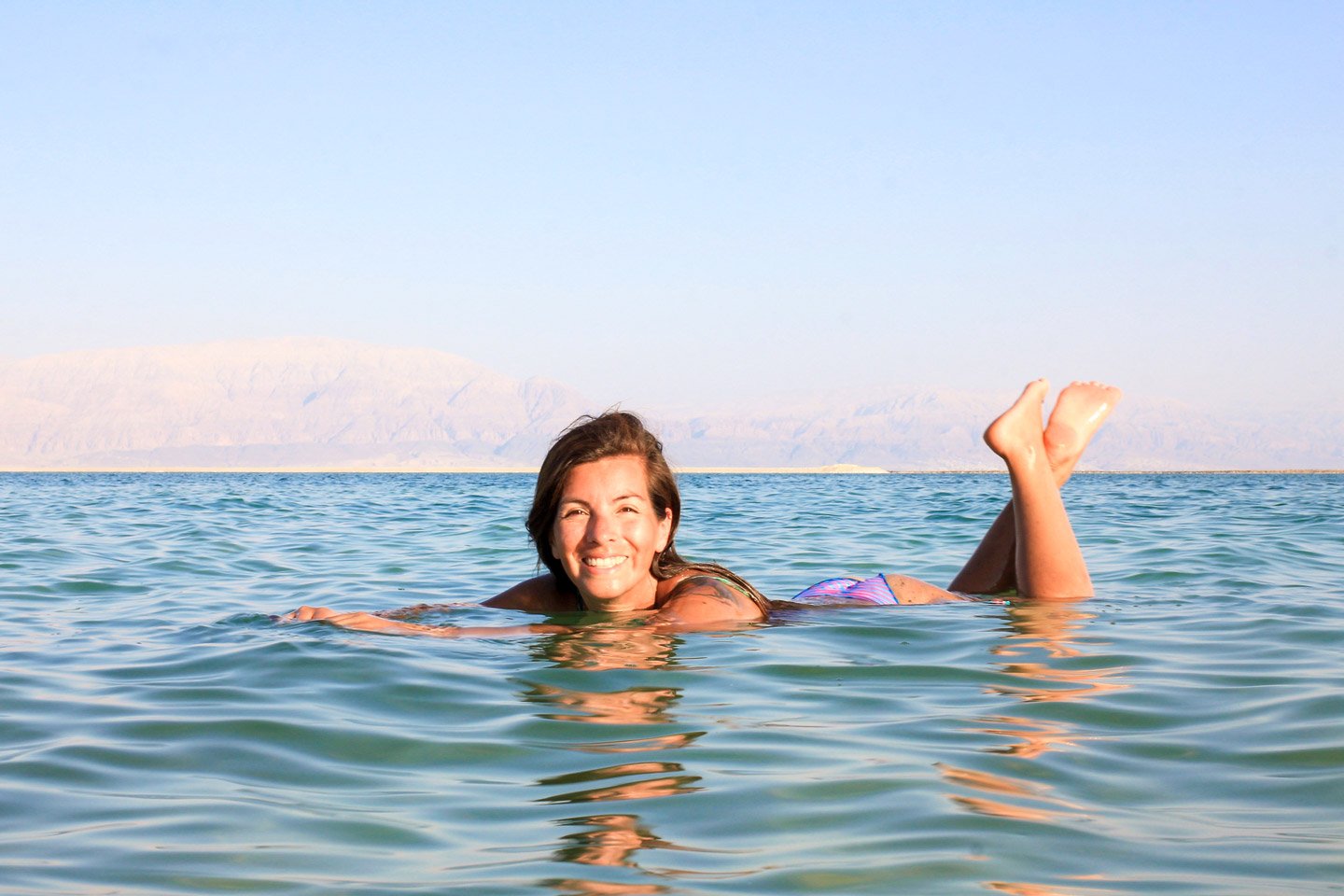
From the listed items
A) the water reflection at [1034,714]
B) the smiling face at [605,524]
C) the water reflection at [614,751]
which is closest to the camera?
the water reflection at [614,751]

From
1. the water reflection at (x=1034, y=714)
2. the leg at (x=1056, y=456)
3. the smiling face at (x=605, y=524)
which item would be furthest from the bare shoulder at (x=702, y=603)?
the leg at (x=1056, y=456)

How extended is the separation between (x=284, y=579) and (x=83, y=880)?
6355 mm

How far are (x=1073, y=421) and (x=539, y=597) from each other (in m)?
2.57

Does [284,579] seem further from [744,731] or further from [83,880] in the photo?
[83,880]

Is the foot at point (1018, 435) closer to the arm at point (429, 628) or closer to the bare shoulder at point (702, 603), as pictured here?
the bare shoulder at point (702, 603)

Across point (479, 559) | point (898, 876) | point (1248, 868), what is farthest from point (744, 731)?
point (479, 559)

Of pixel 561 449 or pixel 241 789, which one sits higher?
pixel 561 449

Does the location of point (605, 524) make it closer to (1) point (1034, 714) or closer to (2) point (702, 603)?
(2) point (702, 603)

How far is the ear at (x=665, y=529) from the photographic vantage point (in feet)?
17.2

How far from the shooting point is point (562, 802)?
9.37ft

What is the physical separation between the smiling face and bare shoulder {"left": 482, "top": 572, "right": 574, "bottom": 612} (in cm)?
72

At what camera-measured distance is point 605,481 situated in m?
4.98

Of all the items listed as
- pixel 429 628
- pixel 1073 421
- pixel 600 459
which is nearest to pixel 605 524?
pixel 600 459

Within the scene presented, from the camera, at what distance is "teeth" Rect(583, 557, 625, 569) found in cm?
496
